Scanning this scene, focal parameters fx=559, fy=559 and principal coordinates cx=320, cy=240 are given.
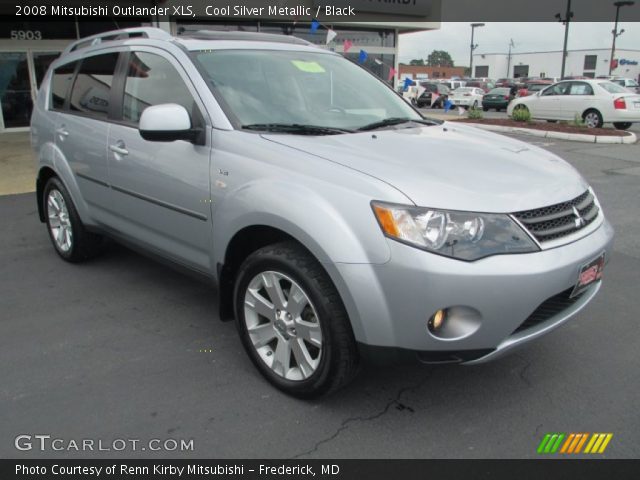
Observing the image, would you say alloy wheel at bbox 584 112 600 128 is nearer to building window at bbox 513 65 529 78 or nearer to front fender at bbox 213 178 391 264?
front fender at bbox 213 178 391 264

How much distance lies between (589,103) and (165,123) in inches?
632

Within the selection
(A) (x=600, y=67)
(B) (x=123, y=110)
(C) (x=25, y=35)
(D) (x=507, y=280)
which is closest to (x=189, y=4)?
(C) (x=25, y=35)

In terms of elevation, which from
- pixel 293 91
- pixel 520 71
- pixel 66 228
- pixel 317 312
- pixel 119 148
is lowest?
pixel 66 228

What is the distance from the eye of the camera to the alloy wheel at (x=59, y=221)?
4.85m

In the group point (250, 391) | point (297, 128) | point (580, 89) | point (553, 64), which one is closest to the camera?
point (250, 391)

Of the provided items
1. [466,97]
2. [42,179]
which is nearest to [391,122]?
[42,179]

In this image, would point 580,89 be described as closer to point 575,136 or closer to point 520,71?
point 575,136

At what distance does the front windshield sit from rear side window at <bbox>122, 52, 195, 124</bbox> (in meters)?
0.21

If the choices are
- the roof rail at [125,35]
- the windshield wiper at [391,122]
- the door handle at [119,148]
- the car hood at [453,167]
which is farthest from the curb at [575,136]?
the door handle at [119,148]

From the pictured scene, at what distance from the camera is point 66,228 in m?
4.90

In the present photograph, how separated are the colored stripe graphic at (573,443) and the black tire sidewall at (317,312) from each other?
1.04 m

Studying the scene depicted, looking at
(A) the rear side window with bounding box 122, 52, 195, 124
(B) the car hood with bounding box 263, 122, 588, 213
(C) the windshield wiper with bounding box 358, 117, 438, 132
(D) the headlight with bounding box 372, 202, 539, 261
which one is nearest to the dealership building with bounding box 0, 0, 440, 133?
(A) the rear side window with bounding box 122, 52, 195, 124

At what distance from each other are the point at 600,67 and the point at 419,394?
3464 inches

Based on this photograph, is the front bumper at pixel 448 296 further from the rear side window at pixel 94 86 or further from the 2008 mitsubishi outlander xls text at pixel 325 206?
the rear side window at pixel 94 86
